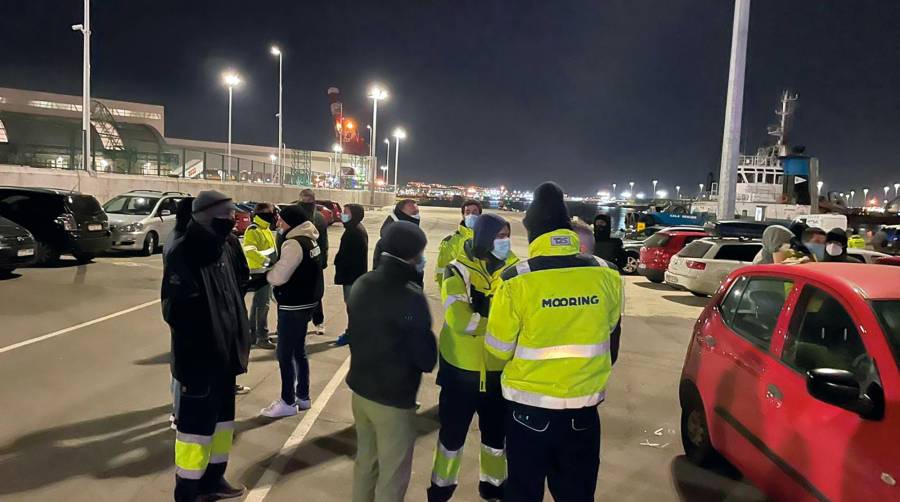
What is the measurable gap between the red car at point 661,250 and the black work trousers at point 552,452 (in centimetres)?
1271

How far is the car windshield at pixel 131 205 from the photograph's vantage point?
1719 centimetres

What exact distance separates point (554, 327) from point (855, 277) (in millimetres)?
2079

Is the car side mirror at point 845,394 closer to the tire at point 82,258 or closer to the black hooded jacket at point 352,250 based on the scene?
the black hooded jacket at point 352,250

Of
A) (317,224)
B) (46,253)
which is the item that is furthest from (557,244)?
(46,253)

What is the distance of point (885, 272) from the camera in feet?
11.7

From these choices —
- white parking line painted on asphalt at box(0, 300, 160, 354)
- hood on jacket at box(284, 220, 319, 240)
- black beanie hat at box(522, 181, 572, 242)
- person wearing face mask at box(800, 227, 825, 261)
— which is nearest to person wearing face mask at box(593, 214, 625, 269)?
person wearing face mask at box(800, 227, 825, 261)

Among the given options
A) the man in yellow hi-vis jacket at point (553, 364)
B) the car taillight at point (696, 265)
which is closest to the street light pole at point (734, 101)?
the car taillight at point (696, 265)

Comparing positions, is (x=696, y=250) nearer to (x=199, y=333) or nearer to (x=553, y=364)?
(x=553, y=364)

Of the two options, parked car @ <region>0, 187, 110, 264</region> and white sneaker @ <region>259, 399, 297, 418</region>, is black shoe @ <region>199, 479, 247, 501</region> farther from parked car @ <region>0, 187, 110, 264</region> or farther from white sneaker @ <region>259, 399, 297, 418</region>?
parked car @ <region>0, 187, 110, 264</region>

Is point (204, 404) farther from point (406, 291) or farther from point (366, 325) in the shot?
point (406, 291)

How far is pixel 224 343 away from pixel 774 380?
3220 mm

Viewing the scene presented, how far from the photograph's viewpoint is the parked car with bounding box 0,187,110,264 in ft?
43.3

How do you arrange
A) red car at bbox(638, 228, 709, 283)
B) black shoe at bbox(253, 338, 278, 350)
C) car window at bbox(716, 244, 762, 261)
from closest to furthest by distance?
black shoe at bbox(253, 338, 278, 350) < car window at bbox(716, 244, 762, 261) < red car at bbox(638, 228, 709, 283)

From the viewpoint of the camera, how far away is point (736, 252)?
40.6 ft
